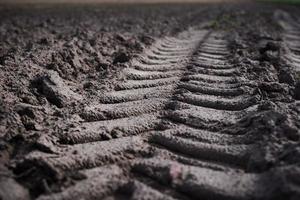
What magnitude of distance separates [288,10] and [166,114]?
828 centimetres

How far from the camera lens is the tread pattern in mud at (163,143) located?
2.02 m

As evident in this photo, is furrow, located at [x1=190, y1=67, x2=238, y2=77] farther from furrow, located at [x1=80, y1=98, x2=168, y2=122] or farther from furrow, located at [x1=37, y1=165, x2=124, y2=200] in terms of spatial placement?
furrow, located at [x1=37, y1=165, x2=124, y2=200]

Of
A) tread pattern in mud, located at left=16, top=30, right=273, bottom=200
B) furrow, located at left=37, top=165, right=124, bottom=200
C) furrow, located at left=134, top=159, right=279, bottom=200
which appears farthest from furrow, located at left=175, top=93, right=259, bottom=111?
furrow, located at left=37, top=165, right=124, bottom=200

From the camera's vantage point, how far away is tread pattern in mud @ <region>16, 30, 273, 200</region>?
79.7 inches

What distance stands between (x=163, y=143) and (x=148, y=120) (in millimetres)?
337

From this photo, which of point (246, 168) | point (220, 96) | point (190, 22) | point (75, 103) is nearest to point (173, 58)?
point (220, 96)

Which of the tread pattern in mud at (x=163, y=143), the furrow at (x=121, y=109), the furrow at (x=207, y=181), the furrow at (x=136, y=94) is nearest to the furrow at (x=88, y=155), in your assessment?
the tread pattern in mud at (x=163, y=143)

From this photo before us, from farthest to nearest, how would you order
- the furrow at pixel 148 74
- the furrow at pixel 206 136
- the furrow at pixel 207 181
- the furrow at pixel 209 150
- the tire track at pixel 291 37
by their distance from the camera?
1. the tire track at pixel 291 37
2. the furrow at pixel 148 74
3. the furrow at pixel 206 136
4. the furrow at pixel 209 150
5. the furrow at pixel 207 181

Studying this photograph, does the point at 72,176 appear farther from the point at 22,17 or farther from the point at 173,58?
the point at 22,17

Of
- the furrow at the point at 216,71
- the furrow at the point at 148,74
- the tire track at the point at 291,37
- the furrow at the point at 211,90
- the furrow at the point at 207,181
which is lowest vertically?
the tire track at the point at 291,37

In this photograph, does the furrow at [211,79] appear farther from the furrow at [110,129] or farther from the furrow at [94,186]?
the furrow at [94,186]

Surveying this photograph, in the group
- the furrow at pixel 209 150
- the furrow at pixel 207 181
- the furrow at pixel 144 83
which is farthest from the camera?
the furrow at pixel 144 83

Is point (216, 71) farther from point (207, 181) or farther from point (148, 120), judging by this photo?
point (207, 181)

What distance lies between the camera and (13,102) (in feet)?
9.66
